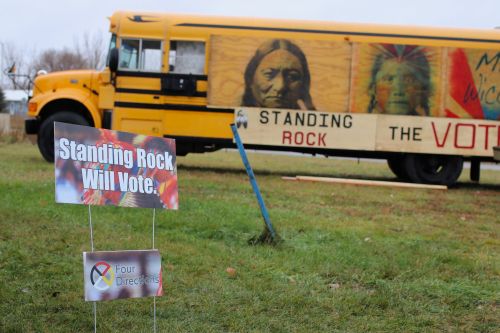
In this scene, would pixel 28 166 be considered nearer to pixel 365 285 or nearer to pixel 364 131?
pixel 364 131

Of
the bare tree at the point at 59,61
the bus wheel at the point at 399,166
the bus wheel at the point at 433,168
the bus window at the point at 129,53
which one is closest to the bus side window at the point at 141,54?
the bus window at the point at 129,53

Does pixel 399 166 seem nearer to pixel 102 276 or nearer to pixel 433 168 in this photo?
pixel 433 168

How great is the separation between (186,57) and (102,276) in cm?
991

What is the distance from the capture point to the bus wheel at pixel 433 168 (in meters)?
13.4

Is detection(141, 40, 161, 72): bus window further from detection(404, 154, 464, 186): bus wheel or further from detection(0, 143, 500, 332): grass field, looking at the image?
detection(404, 154, 464, 186): bus wheel

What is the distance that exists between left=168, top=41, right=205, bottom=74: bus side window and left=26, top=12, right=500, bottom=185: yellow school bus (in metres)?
0.02

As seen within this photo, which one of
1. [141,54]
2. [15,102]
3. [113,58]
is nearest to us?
[113,58]

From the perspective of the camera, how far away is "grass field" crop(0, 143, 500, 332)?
4.37m

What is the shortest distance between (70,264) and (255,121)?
812cm

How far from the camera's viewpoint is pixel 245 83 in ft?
43.4

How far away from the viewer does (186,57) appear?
13.3m

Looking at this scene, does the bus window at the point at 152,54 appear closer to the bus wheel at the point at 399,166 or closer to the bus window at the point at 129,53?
the bus window at the point at 129,53

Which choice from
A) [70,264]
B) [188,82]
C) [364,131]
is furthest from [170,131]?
[70,264]

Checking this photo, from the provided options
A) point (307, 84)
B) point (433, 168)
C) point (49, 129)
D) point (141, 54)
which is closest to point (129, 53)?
point (141, 54)
